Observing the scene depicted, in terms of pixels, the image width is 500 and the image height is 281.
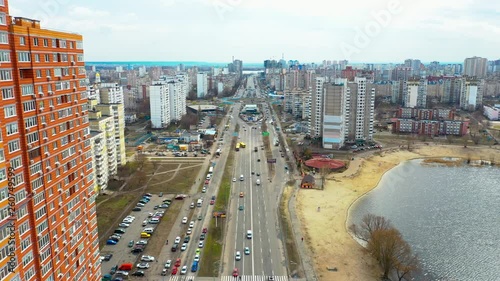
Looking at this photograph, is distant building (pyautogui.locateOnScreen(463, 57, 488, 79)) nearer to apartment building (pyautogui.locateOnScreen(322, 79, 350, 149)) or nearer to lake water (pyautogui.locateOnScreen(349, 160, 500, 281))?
apartment building (pyautogui.locateOnScreen(322, 79, 350, 149))

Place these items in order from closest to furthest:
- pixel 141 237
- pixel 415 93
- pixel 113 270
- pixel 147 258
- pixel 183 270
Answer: pixel 183 270 < pixel 113 270 < pixel 147 258 < pixel 141 237 < pixel 415 93

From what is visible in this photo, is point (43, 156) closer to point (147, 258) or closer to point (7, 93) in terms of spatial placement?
point (7, 93)

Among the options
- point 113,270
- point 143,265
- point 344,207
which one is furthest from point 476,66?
point 113,270

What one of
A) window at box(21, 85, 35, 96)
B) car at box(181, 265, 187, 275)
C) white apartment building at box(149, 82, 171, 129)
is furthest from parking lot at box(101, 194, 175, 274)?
white apartment building at box(149, 82, 171, 129)

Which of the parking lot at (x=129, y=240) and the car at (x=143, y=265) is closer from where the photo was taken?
the car at (x=143, y=265)

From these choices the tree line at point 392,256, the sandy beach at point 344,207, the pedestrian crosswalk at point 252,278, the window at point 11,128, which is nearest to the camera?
the window at point 11,128

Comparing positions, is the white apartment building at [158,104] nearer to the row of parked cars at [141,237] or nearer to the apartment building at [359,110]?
the apartment building at [359,110]

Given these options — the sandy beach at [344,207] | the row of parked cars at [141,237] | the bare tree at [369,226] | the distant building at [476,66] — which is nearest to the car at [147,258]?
the row of parked cars at [141,237]
